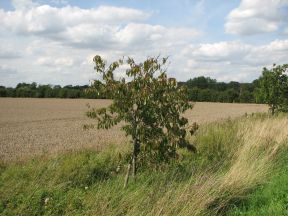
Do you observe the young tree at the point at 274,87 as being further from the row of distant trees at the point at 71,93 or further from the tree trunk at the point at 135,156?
the row of distant trees at the point at 71,93

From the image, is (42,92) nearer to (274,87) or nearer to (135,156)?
(274,87)

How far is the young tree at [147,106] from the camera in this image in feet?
28.6

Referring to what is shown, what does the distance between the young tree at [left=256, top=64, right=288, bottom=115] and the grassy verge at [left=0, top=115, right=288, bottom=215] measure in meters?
10.2

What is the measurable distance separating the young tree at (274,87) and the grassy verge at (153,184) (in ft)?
33.5

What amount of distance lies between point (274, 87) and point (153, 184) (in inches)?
600

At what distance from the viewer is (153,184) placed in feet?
27.5

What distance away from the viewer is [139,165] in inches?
373

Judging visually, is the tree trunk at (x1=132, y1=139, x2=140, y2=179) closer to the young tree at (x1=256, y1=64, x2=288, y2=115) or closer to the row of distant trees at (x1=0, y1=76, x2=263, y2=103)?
the young tree at (x1=256, y1=64, x2=288, y2=115)

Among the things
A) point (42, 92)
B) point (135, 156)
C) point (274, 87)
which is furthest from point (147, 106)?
point (42, 92)

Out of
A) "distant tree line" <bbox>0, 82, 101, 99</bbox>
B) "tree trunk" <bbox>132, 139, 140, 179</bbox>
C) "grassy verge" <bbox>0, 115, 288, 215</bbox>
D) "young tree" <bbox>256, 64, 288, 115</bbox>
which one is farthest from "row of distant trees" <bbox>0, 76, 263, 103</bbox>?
"tree trunk" <bbox>132, 139, 140, 179</bbox>

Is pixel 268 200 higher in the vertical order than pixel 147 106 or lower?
lower

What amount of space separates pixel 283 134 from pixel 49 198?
337 inches

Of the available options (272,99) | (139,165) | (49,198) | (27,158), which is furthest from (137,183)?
(272,99)

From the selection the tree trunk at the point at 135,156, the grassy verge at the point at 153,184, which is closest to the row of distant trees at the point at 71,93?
the grassy verge at the point at 153,184
